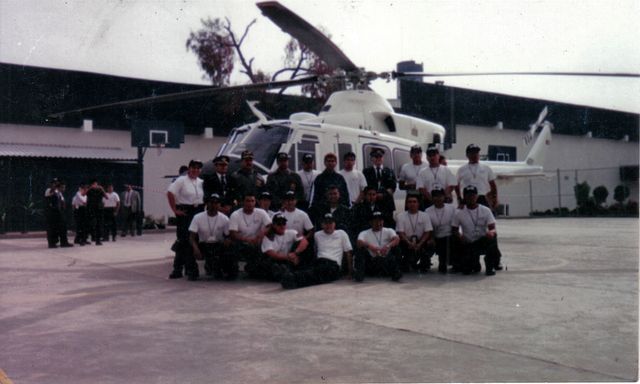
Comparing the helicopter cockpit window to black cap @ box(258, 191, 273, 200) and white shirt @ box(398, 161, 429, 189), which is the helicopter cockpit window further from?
black cap @ box(258, 191, 273, 200)

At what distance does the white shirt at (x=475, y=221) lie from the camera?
835cm

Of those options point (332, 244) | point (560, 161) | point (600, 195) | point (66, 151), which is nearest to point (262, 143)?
point (332, 244)

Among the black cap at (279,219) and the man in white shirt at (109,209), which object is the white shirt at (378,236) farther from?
the man in white shirt at (109,209)

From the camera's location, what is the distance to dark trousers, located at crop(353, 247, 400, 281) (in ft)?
25.3

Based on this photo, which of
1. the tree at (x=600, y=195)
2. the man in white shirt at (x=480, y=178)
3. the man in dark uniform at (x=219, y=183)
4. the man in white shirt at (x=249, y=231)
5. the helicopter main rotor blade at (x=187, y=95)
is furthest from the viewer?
the tree at (x=600, y=195)

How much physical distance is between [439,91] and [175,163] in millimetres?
14230

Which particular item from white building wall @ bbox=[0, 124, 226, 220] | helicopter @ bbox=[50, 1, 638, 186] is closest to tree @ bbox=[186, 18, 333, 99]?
white building wall @ bbox=[0, 124, 226, 220]

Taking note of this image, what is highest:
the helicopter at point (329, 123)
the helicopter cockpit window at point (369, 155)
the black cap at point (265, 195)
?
the helicopter at point (329, 123)

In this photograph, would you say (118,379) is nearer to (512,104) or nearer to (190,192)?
(190,192)

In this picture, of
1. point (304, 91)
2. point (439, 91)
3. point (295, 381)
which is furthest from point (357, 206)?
point (439, 91)

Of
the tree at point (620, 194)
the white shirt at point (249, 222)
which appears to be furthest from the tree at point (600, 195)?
the white shirt at point (249, 222)

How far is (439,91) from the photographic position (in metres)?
31.2

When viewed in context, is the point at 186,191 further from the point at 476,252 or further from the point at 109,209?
the point at 109,209

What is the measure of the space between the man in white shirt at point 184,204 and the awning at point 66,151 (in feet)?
45.3
